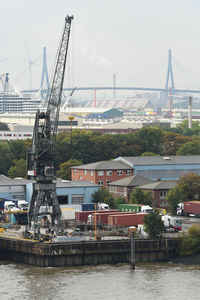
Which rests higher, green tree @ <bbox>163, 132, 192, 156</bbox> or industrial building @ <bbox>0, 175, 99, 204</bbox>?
green tree @ <bbox>163, 132, 192, 156</bbox>

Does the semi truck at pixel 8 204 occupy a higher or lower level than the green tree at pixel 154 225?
higher

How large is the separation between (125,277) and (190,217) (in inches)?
851

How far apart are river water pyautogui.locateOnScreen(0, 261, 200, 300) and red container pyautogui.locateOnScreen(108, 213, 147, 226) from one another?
6.08 meters

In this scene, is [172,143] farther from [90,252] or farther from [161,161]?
[90,252]

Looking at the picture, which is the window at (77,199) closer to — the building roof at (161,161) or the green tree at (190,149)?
the building roof at (161,161)

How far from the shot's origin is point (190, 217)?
67.0 meters

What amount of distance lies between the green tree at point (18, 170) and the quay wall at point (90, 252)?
46.3 meters

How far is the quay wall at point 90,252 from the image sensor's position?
4978 cm

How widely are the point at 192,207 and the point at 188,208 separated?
0.48 m

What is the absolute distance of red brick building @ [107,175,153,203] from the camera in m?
78.7

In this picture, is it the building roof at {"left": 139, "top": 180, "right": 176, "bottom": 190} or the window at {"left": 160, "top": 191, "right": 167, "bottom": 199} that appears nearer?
the building roof at {"left": 139, "top": 180, "right": 176, "bottom": 190}

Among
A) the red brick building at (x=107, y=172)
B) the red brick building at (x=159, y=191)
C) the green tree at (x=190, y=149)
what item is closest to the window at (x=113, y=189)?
the red brick building at (x=107, y=172)

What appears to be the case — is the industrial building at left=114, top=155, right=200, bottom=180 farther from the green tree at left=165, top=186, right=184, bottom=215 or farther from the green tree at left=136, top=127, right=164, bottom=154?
the green tree at left=136, top=127, right=164, bottom=154

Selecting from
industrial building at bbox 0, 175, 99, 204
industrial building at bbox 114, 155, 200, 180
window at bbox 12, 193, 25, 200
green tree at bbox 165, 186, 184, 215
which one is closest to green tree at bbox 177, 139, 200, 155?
industrial building at bbox 114, 155, 200, 180
